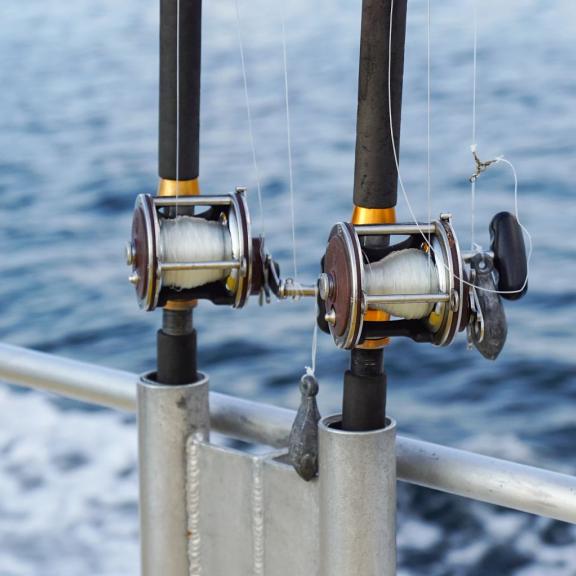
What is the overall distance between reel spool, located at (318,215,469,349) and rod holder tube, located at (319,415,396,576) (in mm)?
94

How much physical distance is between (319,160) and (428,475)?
4.32m

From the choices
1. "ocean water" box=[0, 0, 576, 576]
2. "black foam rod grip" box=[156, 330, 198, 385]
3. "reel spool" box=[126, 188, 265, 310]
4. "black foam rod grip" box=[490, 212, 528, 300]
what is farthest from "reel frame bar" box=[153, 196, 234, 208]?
"ocean water" box=[0, 0, 576, 576]

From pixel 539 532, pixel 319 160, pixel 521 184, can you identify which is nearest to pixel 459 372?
pixel 539 532

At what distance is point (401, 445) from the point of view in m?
1.11

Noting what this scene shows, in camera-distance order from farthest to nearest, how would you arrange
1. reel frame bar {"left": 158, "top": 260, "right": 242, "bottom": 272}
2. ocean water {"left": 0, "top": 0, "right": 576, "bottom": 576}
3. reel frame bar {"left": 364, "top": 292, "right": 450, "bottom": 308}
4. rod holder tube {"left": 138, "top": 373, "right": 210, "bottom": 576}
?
ocean water {"left": 0, "top": 0, "right": 576, "bottom": 576}, rod holder tube {"left": 138, "top": 373, "right": 210, "bottom": 576}, reel frame bar {"left": 158, "top": 260, "right": 242, "bottom": 272}, reel frame bar {"left": 364, "top": 292, "right": 450, "bottom": 308}

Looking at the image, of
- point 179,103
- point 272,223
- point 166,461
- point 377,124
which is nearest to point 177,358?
point 166,461

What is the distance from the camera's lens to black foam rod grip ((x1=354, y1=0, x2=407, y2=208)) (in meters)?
1.00

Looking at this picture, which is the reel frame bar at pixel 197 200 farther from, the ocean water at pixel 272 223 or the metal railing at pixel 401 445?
the ocean water at pixel 272 223

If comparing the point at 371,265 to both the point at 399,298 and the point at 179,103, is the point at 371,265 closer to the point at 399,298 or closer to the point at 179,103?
the point at 399,298

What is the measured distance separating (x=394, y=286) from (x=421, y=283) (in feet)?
0.07

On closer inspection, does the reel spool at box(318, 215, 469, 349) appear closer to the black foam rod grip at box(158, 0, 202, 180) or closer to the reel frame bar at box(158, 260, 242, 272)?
the reel frame bar at box(158, 260, 242, 272)

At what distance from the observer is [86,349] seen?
413cm

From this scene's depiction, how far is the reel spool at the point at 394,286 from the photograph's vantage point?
97 centimetres

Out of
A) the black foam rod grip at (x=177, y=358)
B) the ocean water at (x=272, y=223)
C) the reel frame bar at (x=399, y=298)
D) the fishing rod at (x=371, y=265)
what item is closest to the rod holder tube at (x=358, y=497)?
the fishing rod at (x=371, y=265)
